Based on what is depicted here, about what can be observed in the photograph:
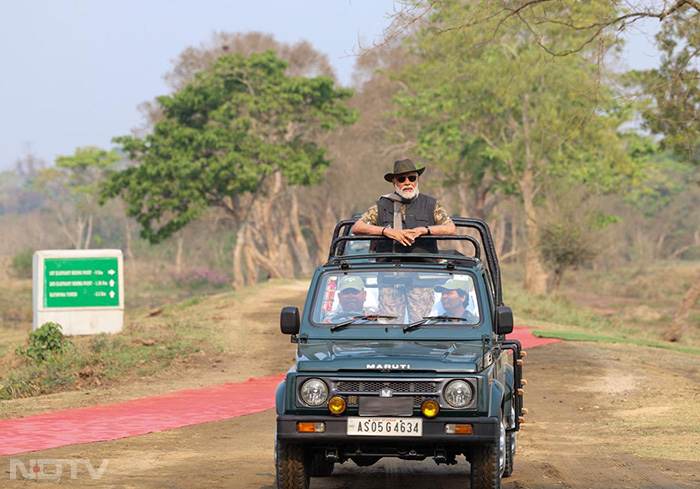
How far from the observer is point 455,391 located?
283 inches

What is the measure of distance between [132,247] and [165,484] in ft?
277

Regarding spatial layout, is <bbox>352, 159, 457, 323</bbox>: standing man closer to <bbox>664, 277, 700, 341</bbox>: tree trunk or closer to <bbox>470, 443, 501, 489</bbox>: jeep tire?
<bbox>470, 443, 501, 489</bbox>: jeep tire

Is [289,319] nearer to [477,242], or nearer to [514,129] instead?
[477,242]

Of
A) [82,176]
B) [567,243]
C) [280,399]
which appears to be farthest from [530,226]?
[82,176]

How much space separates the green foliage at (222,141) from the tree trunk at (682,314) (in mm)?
18367

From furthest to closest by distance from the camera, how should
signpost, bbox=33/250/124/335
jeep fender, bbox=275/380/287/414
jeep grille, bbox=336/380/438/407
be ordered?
signpost, bbox=33/250/124/335 → jeep fender, bbox=275/380/287/414 → jeep grille, bbox=336/380/438/407

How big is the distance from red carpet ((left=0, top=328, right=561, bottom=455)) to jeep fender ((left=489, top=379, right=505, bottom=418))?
17.0ft

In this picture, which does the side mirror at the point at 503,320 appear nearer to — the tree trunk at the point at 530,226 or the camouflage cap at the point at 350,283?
the camouflage cap at the point at 350,283

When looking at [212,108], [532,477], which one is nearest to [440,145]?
[212,108]

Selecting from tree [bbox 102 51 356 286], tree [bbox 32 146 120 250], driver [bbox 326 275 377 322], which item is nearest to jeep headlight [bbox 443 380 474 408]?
driver [bbox 326 275 377 322]

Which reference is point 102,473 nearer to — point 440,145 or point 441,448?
point 441,448

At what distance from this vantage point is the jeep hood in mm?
7254

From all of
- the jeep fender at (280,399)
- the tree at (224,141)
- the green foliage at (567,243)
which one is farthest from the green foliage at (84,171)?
the jeep fender at (280,399)

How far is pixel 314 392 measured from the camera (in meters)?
7.29
